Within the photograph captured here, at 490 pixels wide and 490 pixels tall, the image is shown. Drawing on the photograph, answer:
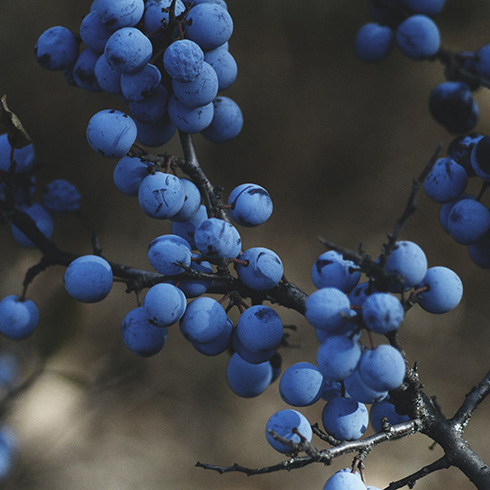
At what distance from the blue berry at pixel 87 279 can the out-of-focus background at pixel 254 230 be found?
A: 53 centimetres

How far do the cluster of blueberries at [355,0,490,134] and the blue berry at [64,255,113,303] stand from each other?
1.42 feet

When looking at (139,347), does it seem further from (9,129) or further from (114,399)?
(114,399)

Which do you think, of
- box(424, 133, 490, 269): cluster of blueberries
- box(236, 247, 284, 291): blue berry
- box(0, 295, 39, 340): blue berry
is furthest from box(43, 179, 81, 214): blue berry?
box(424, 133, 490, 269): cluster of blueberries

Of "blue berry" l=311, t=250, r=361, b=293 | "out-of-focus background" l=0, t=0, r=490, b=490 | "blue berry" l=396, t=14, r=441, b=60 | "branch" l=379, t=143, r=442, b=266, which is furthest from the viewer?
"out-of-focus background" l=0, t=0, r=490, b=490

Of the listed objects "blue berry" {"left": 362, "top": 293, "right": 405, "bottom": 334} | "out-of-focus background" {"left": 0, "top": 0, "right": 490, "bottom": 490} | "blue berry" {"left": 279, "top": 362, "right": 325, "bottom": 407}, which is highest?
"blue berry" {"left": 362, "top": 293, "right": 405, "bottom": 334}

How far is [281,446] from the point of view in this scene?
1.44 ft

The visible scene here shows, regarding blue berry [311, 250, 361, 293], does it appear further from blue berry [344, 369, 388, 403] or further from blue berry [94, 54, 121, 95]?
blue berry [94, 54, 121, 95]

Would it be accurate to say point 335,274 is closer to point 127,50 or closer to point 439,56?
point 127,50

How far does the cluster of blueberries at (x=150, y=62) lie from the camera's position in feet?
1.49

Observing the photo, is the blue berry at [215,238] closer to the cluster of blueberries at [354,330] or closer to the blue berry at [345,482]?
the cluster of blueberries at [354,330]

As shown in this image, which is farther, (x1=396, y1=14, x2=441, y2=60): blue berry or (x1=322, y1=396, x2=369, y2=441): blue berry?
(x1=396, y1=14, x2=441, y2=60): blue berry

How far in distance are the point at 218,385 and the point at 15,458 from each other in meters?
0.39

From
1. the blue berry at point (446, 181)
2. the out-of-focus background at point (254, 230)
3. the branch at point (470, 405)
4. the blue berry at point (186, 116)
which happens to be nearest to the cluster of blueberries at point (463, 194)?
the blue berry at point (446, 181)

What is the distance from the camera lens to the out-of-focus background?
40.3 inches
